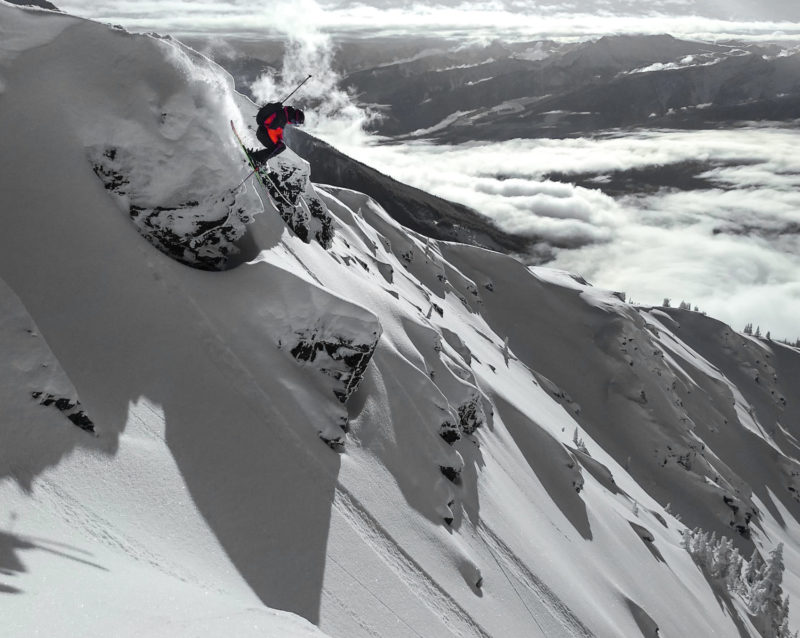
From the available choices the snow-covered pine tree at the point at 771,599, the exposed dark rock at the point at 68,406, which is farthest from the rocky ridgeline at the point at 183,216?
the snow-covered pine tree at the point at 771,599

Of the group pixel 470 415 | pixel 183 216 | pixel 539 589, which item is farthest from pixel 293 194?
pixel 539 589

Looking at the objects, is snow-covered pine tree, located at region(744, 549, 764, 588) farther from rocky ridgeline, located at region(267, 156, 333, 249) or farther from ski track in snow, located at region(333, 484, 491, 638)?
rocky ridgeline, located at region(267, 156, 333, 249)

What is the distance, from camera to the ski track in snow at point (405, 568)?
30.9 meters

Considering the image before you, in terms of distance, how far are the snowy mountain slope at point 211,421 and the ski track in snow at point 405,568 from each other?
0.19 meters

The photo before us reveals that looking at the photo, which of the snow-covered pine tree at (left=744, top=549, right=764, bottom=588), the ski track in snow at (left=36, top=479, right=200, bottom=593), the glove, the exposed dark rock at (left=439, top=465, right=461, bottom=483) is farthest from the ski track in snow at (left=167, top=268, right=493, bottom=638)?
the snow-covered pine tree at (left=744, top=549, right=764, bottom=588)

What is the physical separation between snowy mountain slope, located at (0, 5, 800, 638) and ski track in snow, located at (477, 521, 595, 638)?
0.75 feet

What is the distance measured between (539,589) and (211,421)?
27.2 m

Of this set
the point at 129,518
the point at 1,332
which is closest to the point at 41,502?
the point at 129,518

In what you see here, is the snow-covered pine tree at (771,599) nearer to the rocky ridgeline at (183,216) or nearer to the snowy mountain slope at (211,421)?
the snowy mountain slope at (211,421)

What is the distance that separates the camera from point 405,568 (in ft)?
104

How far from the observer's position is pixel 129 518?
842 inches

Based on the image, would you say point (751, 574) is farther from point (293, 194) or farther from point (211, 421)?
point (211, 421)

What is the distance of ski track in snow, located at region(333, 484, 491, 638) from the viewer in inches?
1215

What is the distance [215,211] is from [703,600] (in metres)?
74.5
